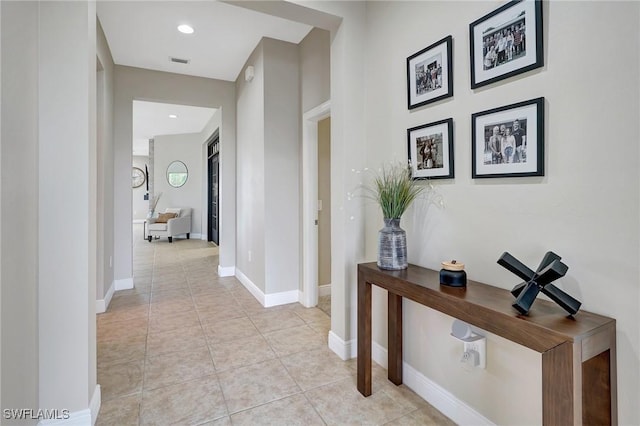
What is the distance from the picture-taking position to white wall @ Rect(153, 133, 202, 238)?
29.5 feet

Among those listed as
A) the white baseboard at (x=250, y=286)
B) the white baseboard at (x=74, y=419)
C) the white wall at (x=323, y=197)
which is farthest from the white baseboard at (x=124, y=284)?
the white baseboard at (x=74, y=419)

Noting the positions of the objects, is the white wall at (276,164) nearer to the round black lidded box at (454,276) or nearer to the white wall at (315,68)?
the white wall at (315,68)

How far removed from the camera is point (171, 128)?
8.09 meters

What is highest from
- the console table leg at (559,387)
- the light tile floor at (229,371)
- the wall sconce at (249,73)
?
the wall sconce at (249,73)

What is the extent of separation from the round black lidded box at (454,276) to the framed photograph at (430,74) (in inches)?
35.3

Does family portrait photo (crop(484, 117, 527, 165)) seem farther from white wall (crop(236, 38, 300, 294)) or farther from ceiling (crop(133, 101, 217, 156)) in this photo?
ceiling (crop(133, 101, 217, 156))

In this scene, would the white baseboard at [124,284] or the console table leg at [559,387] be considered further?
the white baseboard at [124,284]

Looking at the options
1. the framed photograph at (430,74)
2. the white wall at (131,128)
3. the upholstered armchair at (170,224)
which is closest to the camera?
the framed photograph at (430,74)

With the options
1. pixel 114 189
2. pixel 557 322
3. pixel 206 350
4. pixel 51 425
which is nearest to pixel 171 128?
pixel 114 189

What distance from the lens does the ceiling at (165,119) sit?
6.09m

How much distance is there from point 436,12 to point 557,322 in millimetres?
1631

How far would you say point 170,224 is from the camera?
8.04 meters

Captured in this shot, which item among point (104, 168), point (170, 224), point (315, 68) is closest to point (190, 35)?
point (315, 68)

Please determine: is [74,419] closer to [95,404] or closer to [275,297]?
[95,404]
